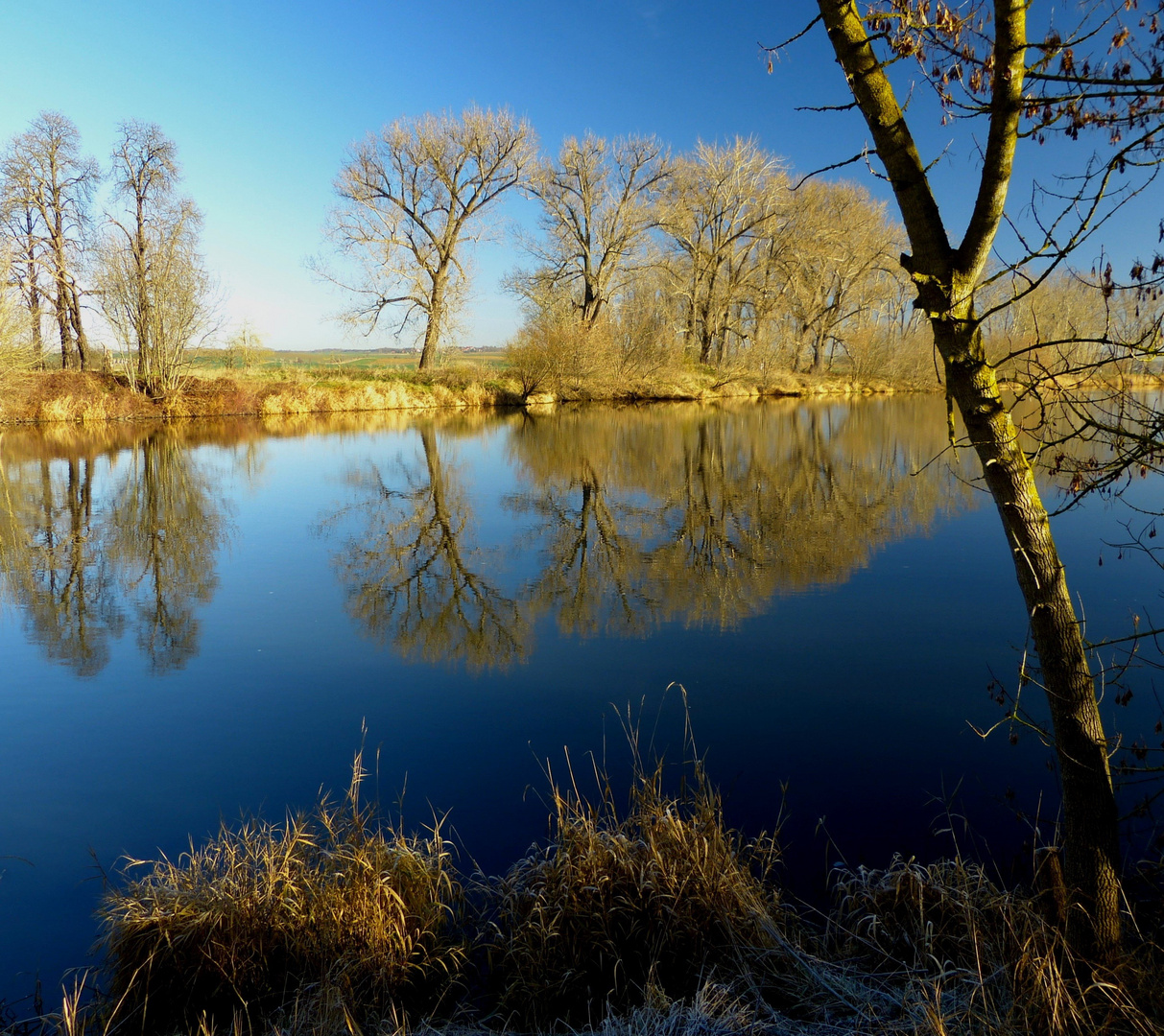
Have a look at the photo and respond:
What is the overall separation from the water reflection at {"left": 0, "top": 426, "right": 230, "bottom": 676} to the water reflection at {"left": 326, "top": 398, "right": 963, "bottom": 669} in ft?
5.51

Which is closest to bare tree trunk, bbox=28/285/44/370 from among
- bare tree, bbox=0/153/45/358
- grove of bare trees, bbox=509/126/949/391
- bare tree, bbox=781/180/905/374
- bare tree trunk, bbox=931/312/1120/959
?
bare tree, bbox=0/153/45/358

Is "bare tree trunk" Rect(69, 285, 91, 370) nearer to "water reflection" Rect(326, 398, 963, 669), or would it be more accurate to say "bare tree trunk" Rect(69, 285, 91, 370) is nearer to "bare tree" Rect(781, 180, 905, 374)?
"water reflection" Rect(326, 398, 963, 669)

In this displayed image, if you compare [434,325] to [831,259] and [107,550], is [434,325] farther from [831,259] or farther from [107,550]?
[107,550]

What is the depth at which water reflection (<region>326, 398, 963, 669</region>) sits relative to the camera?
281 inches

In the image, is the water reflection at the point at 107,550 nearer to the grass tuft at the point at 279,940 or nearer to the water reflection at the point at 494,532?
the water reflection at the point at 494,532

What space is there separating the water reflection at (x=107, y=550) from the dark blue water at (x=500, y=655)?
0.18 feet

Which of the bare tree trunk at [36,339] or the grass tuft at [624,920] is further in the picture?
the bare tree trunk at [36,339]

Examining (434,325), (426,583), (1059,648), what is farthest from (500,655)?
(434,325)

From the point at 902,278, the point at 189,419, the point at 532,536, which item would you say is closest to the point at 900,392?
the point at 902,278

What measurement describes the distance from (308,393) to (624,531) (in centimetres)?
2556

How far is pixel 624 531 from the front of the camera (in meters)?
10.3

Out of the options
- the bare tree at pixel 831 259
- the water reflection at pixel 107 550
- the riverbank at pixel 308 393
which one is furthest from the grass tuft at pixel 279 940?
the bare tree at pixel 831 259

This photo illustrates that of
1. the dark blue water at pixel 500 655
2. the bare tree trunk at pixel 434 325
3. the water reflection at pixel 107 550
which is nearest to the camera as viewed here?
the dark blue water at pixel 500 655

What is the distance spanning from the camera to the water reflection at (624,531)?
7.14m
